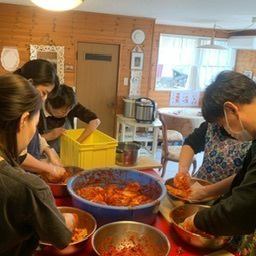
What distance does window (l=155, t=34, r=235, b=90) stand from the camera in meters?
7.16

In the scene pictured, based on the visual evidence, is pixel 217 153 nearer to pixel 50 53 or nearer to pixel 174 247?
pixel 174 247

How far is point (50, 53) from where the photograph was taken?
205 inches

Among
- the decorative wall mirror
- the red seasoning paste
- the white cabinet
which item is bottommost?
the white cabinet

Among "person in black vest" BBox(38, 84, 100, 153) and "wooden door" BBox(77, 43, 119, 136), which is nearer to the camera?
"person in black vest" BBox(38, 84, 100, 153)

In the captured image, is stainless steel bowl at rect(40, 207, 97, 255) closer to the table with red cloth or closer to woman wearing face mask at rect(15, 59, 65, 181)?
the table with red cloth

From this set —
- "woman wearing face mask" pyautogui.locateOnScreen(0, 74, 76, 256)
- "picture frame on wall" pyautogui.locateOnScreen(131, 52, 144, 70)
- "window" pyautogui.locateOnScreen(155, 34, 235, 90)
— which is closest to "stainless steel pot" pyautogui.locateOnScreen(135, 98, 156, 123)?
"picture frame on wall" pyautogui.locateOnScreen(131, 52, 144, 70)

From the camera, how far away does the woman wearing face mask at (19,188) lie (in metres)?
0.94

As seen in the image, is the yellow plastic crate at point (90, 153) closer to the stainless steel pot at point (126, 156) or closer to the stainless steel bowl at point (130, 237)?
the stainless steel pot at point (126, 156)

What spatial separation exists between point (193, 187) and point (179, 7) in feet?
10.5

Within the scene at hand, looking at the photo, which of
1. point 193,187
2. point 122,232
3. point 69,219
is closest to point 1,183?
point 69,219

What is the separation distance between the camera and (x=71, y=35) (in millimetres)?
5254

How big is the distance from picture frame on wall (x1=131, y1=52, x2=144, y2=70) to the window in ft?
4.59

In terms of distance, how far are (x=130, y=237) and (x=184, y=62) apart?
6.41 m

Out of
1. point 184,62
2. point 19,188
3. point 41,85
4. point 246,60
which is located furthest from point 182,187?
point 246,60
